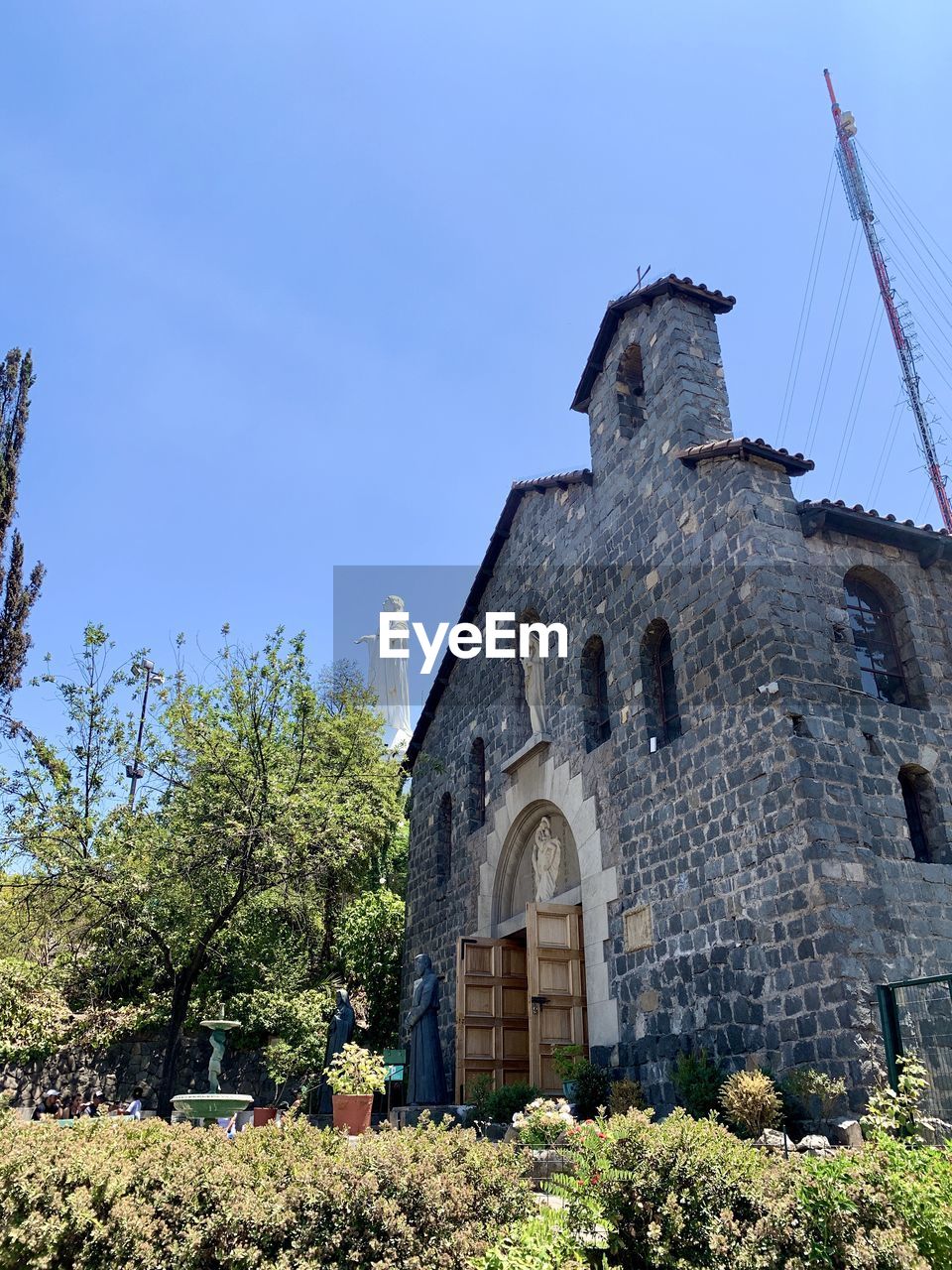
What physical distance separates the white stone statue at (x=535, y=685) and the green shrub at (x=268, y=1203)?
8.51 meters

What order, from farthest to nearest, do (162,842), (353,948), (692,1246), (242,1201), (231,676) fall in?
(353,948), (231,676), (162,842), (242,1201), (692,1246)

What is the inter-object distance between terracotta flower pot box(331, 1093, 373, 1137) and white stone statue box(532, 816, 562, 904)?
384 centimetres

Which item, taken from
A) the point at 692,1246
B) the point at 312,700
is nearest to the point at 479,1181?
the point at 692,1246

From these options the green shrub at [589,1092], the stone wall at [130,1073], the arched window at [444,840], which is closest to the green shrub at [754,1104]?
the green shrub at [589,1092]

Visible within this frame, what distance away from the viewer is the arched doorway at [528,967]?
39.3ft

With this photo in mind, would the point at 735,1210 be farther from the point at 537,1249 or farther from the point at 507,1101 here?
the point at 507,1101

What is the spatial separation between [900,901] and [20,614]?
46.6 feet

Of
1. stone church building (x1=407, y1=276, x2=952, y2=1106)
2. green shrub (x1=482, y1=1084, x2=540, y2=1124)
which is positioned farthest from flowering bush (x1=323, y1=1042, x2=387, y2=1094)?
stone church building (x1=407, y1=276, x2=952, y2=1106)

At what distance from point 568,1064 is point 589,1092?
0.59 m

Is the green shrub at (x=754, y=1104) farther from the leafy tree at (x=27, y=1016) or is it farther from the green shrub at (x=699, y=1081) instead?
the leafy tree at (x=27, y=1016)

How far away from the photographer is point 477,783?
16.8 metres

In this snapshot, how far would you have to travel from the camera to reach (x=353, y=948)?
19484 mm

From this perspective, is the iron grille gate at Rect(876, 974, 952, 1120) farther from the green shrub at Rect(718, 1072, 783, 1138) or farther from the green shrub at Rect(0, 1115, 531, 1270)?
the green shrub at Rect(0, 1115, 531, 1270)

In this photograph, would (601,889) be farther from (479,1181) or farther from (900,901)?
(479,1181)
